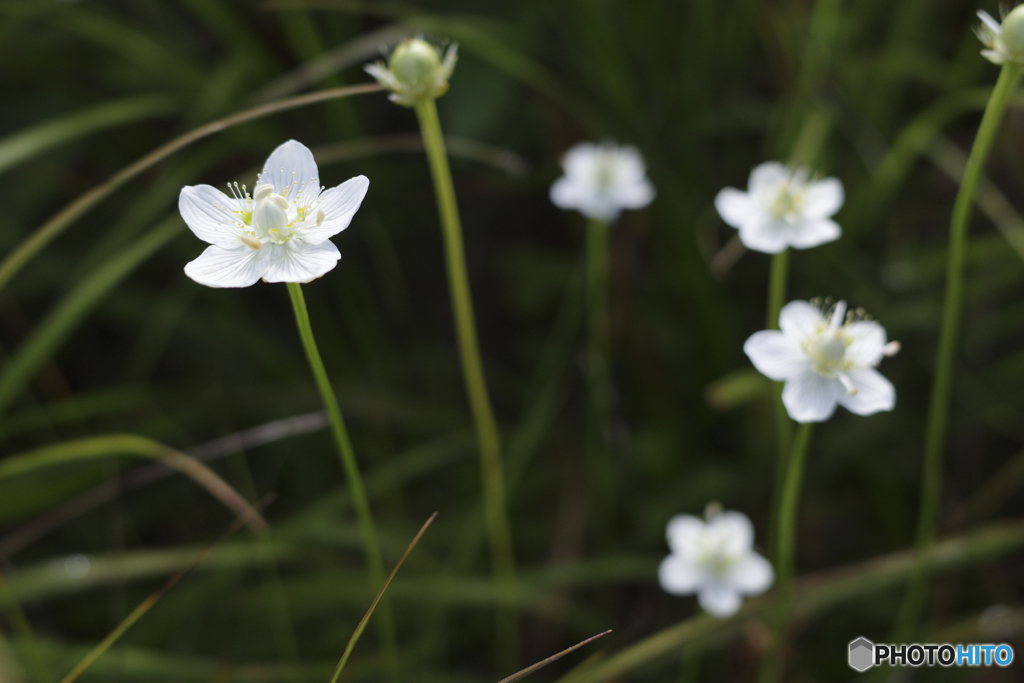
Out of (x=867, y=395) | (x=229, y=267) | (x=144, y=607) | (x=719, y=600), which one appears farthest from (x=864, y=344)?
(x=144, y=607)

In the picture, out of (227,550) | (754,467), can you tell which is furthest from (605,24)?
(227,550)

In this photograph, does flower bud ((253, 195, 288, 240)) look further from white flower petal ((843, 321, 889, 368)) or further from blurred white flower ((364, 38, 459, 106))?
white flower petal ((843, 321, 889, 368))

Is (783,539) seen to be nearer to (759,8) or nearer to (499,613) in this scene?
(499,613)

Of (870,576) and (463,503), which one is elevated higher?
(463,503)

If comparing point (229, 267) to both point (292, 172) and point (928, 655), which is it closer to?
point (292, 172)

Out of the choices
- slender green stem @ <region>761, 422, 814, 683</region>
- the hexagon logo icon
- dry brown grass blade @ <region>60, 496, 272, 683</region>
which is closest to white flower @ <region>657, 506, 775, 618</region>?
slender green stem @ <region>761, 422, 814, 683</region>

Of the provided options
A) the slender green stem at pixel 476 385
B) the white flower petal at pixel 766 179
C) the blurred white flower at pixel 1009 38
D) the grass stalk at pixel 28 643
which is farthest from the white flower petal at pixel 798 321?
the grass stalk at pixel 28 643
